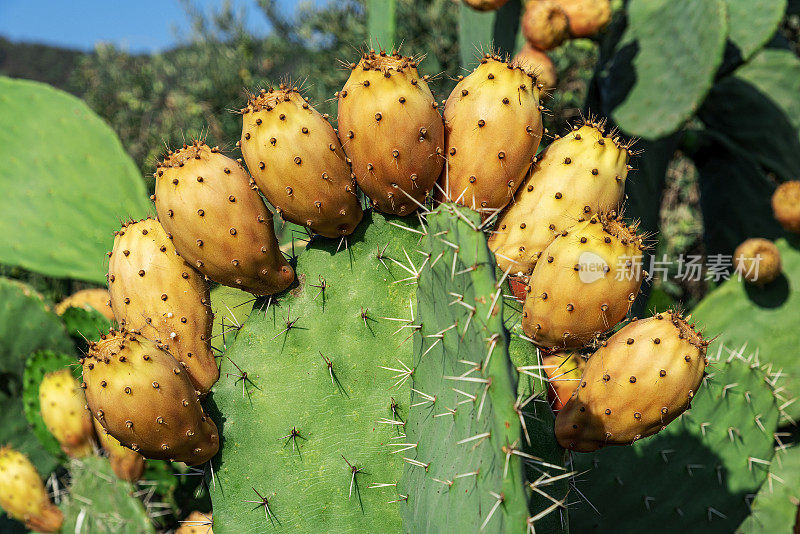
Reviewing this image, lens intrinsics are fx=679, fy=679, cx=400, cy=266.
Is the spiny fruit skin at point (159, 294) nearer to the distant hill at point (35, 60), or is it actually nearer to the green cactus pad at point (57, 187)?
the green cactus pad at point (57, 187)

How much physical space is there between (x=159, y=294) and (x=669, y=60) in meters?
2.43

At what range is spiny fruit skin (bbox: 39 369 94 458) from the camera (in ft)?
7.13

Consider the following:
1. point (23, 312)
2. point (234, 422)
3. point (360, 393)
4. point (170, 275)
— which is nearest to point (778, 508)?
point (360, 393)

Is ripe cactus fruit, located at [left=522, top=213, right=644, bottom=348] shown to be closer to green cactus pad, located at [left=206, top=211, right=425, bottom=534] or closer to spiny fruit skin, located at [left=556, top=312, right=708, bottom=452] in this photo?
spiny fruit skin, located at [left=556, top=312, right=708, bottom=452]

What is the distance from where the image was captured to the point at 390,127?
3.66 ft

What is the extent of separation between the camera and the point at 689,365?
3.43ft

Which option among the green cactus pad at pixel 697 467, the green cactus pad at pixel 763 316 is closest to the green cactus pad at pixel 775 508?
the green cactus pad at pixel 697 467

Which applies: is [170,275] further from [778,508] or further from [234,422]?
[778,508]

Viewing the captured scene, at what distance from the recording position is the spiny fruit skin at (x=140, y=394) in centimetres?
105

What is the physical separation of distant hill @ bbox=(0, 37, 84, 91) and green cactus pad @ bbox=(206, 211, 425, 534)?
19.0m

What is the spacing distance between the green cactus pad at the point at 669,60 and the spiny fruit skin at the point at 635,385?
1763mm

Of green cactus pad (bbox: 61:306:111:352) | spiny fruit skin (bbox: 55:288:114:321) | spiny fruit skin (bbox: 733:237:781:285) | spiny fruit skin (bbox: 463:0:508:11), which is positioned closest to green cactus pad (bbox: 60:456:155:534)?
green cactus pad (bbox: 61:306:111:352)

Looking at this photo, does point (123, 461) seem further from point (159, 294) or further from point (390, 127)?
point (390, 127)

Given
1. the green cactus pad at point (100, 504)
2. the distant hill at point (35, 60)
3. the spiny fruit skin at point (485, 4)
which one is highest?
the spiny fruit skin at point (485, 4)
